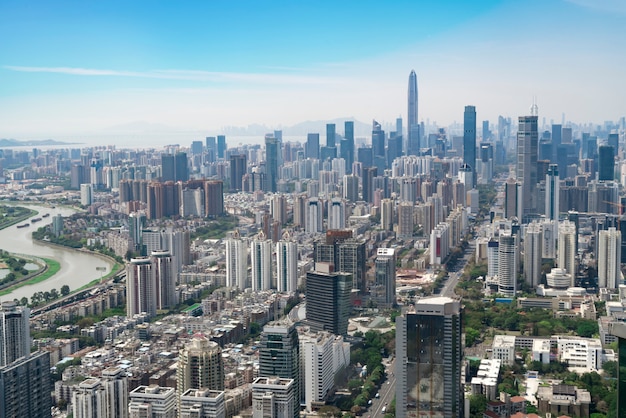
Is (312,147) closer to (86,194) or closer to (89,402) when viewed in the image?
(86,194)

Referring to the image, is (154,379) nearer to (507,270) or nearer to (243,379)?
(243,379)

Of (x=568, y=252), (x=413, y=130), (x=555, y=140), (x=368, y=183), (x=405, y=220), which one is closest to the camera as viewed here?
(x=568, y=252)

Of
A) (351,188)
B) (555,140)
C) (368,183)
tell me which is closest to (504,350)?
(555,140)

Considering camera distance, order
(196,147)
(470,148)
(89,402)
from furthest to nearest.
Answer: (470,148) < (196,147) < (89,402)

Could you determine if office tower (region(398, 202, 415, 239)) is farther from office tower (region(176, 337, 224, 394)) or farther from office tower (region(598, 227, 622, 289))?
office tower (region(176, 337, 224, 394))

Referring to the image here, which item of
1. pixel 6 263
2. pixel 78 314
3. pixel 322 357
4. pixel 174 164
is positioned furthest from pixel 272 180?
pixel 322 357

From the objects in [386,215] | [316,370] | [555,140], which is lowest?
[316,370]

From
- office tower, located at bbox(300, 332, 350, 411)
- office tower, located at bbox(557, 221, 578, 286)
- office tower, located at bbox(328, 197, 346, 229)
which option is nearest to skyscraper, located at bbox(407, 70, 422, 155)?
office tower, located at bbox(328, 197, 346, 229)
